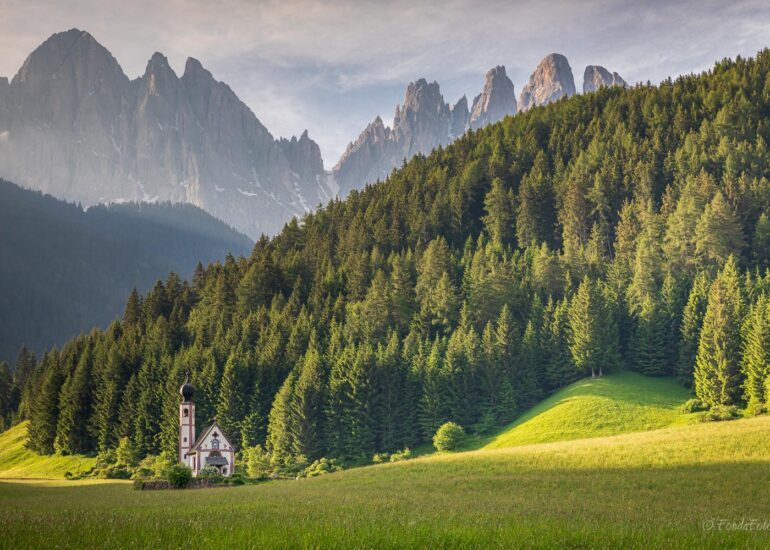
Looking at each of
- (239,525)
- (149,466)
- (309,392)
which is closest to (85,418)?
(149,466)

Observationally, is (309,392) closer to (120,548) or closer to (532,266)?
(532,266)

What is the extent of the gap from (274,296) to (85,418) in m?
42.3

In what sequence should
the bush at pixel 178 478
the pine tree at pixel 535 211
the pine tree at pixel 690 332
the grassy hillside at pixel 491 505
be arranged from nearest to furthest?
the grassy hillside at pixel 491 505, the bush at pixel 178 478, the pine tree at pixel 690 332, the pine tree at pixel 535 211

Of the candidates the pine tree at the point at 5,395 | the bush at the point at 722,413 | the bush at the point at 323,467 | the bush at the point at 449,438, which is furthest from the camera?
the pine tree at the point at 5,395

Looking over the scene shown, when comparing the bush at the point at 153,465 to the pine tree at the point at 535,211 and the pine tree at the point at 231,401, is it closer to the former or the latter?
the pine tree at the point at 231,401

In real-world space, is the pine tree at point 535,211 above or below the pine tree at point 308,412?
above

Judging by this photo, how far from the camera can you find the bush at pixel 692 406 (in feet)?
267

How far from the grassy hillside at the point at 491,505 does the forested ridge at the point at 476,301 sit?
32.2 metres

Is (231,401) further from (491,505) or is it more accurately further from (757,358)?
(491,505)

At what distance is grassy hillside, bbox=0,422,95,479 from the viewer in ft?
356

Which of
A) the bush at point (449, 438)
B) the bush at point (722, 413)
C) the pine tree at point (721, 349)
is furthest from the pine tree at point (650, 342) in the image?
the bush at point (449, 438)

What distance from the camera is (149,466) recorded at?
101062mm

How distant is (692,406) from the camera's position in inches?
3221

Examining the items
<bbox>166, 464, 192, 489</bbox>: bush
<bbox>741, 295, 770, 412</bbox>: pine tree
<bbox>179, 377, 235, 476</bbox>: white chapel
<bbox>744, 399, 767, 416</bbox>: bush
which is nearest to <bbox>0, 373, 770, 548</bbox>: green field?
<bbox>744, 399, 767, 416</bbox>: bush
